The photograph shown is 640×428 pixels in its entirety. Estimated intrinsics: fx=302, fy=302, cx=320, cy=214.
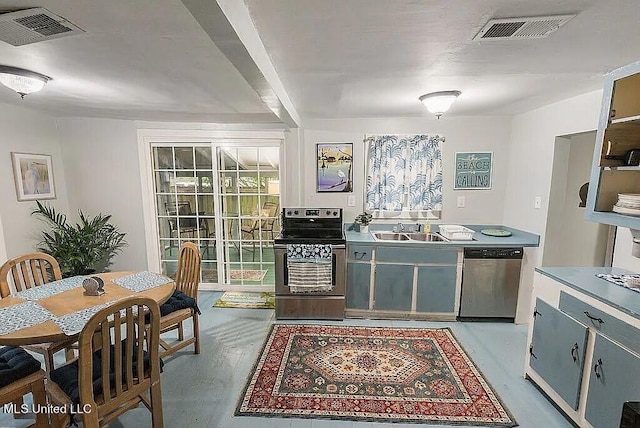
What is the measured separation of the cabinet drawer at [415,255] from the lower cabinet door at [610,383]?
1.43m

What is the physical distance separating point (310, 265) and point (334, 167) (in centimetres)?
129

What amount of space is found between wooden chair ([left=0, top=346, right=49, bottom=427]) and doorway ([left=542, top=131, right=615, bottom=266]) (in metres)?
3.92

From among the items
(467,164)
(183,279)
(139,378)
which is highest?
(467,164)

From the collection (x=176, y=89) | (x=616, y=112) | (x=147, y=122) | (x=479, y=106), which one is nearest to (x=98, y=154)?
(x=147, y=122)

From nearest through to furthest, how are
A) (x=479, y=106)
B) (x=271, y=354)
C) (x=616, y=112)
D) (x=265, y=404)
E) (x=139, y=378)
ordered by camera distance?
(x=139, y=378) < (x=616, y=112) < (x=265, y=404) < (x=271, y=354) < (x=479, y=106)

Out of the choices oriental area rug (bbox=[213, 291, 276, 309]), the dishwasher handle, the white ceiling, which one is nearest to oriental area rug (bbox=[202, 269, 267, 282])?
oriental area rug (bbox=[213, 291, 276, 309])

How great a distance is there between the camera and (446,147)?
3578 mm

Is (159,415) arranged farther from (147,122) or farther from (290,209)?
(147,122)

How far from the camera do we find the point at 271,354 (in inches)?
101

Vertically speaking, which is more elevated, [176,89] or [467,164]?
[176,89]

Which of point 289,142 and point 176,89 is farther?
point 289,142

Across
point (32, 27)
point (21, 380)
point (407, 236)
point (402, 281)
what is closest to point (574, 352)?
point (402, 281)

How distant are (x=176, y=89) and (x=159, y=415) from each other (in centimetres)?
223

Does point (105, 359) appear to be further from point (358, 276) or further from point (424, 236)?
point (424, 236)
